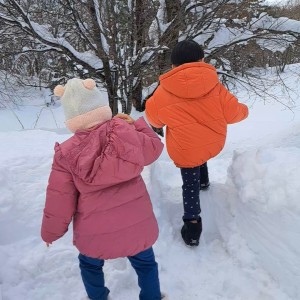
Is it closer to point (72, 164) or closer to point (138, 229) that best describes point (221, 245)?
point (138, 229)

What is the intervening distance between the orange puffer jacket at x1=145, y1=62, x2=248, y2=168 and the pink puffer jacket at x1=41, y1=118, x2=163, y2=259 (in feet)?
2.13

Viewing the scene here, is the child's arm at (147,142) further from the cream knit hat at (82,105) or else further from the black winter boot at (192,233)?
the black winter boot at (192,233)

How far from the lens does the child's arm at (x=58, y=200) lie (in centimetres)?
187

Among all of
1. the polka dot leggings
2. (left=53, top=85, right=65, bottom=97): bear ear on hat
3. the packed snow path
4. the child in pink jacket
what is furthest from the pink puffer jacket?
the polka dot leggings

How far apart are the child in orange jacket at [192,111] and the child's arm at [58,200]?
3.48ft

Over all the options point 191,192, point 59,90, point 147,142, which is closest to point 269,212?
point 191,192

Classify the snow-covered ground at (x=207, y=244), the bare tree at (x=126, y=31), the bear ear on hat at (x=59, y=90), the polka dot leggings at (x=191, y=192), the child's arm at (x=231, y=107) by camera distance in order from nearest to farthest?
the bear ear on hat at (x=59, y=90)
the snow-covered ground at (x=207, y=244)
the child's arm at (x=231, y=107)
the polka dot leggings at (x=191, y=192)
the bare tree at (x=126, y=31)

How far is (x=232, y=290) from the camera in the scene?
95.3 inches

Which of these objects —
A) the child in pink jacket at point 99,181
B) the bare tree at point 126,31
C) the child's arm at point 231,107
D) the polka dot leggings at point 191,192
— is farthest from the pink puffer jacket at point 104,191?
the bare tree at point 126,31

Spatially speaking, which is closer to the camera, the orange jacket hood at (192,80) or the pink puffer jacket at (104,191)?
the pink puffer jacket at (104,191)

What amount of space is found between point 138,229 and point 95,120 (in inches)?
26.1

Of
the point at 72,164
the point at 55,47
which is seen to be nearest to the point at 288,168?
the point at 72,164

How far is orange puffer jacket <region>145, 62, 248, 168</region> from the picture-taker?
2.57 meters

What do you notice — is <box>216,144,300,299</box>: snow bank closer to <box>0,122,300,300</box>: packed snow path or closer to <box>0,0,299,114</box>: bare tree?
<box>0,122,300,300</box>: packed snow path
